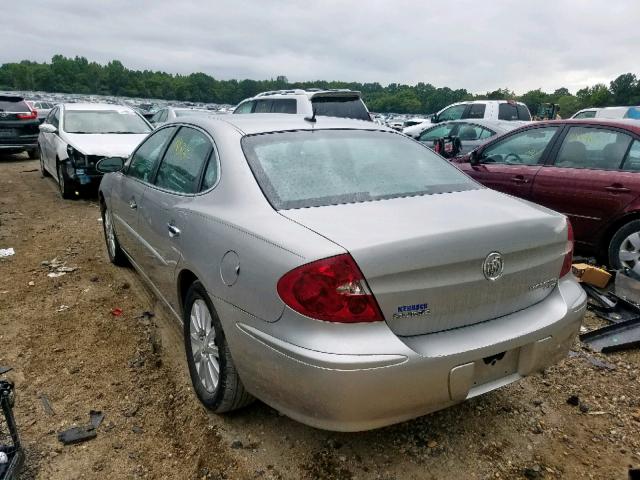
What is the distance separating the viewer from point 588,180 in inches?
190

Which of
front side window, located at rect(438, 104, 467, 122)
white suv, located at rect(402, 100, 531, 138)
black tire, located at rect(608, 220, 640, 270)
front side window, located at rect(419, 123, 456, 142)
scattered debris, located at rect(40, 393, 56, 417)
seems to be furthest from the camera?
front side window, located at rect(438, 104, 467, 122)

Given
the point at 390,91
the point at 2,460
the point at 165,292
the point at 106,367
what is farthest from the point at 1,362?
the point at 390,91

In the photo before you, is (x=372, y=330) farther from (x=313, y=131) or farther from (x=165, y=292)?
(x=165, y=292)

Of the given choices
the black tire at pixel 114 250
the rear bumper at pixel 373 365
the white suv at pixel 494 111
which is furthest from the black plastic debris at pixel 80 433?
the white suv at pixel 494 111

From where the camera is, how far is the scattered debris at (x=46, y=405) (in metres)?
2.76

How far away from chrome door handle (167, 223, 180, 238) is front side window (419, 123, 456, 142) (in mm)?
9210

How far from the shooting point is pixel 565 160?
517 centimetres

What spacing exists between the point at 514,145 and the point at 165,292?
14.0 feet

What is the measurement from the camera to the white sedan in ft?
25.8

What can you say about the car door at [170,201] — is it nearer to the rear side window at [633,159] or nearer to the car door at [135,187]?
the car door at [135,187]

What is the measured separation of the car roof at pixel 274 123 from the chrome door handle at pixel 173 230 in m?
0.65

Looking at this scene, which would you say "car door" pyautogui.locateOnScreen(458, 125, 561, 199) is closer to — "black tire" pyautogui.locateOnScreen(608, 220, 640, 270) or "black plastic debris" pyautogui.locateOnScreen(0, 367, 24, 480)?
"black tire" pyautogui.locateOnScreen(608, 220, 640, 270)

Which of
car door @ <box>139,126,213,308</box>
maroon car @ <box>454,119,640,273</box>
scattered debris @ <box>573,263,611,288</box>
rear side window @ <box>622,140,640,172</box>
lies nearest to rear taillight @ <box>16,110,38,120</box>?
car door @ <box>139,126,213,308</box>

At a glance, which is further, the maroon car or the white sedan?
the white sedan
